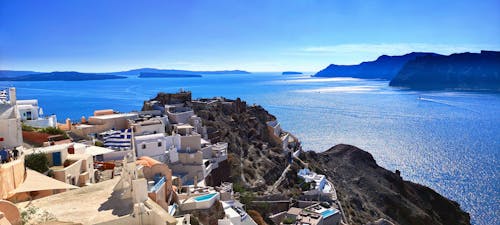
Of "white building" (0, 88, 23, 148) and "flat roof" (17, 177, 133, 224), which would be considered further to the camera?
"white building" (0, 88, 23, 148)

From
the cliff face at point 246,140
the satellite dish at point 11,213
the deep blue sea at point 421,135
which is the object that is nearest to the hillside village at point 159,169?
the satellite dish at point 11,213

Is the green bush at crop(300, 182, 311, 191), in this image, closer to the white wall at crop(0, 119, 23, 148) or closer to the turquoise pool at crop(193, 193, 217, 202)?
the turquoise pool at crop(193, 193, 217, 202)

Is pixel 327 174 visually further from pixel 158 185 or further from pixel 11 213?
pixel 11 213

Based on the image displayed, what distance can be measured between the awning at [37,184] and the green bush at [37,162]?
91 cm

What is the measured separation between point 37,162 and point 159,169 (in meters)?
4.37

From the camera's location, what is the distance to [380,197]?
1631 inches

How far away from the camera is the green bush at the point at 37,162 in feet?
47.8

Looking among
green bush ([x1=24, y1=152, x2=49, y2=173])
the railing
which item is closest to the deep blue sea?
the railing

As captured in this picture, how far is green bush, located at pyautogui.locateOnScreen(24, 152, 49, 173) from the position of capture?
1458 centimetres

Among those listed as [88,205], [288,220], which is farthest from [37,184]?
[288,220]

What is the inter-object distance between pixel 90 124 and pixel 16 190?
709 inches

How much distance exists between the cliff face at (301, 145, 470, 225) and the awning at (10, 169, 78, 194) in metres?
24.7

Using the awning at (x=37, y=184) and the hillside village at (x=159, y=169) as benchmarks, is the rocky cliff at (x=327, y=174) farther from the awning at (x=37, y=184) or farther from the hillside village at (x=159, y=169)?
the awning at (x=37, y=184)

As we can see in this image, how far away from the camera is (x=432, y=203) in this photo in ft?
142
